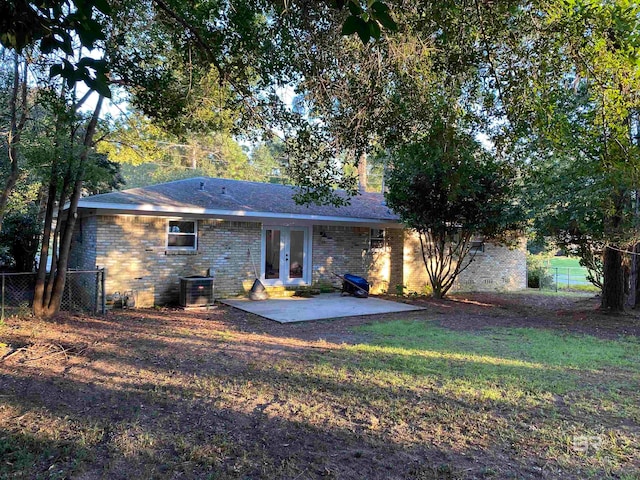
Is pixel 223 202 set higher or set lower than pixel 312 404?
higher

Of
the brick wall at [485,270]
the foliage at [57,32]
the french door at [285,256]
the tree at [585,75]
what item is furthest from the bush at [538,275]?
the foliage at [57,32]

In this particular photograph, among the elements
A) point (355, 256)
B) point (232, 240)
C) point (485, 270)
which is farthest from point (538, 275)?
point (232, 240)

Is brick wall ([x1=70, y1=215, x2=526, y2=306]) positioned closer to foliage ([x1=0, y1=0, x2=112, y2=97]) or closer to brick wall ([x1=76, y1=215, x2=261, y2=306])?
brick wall ([x1=76, y1=215, x2=261, y2=306])

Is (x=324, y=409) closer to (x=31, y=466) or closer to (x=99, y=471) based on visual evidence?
(x=99, y=471)

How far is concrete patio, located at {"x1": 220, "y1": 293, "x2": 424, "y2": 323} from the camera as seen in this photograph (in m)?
9.61

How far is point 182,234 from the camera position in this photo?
11391mm

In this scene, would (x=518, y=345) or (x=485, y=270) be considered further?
(x=485, y=270)

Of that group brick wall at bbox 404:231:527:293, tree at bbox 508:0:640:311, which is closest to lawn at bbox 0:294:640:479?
tree at bbox 508:0:640:311

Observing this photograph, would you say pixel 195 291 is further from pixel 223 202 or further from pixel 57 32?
pixel 57 32

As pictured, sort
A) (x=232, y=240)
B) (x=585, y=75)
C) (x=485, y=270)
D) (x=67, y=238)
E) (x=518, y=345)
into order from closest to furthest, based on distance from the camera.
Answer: (x=585, y=75)
(x=518, y=345)
(x=67, y=238)
(x=232, y=240)
(x=485, y=270)

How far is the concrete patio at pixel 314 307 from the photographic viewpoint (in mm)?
9609

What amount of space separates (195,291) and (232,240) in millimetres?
2074

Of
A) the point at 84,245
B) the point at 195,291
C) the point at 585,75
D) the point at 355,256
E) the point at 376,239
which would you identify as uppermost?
the point at 585,75

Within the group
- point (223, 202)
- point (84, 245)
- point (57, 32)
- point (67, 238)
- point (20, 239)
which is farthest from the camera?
point (20, 239)
